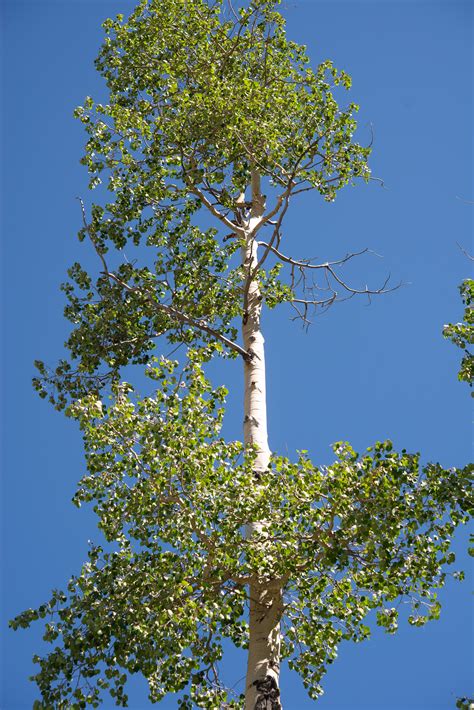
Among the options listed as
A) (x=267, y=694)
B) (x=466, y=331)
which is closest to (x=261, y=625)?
(x=267, y=694)

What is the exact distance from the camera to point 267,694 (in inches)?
413

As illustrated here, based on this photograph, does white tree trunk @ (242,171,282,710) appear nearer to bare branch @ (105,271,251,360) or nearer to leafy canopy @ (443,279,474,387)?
bare branch @ (105,271,251,360)

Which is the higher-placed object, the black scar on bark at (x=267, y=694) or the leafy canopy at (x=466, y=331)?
the leafy canopy at (x=466, y=331)

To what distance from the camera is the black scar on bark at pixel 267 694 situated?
34.3ft

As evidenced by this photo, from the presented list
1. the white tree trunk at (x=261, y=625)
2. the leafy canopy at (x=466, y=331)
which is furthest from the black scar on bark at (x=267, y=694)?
the leafy canopy at (x=466, y=331)

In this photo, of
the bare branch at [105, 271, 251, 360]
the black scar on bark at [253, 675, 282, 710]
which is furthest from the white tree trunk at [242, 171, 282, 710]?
the bare branch at [105, 271, 251, 360]

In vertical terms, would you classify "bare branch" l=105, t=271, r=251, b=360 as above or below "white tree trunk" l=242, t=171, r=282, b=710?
above

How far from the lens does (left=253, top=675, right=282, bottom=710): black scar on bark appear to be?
10445mm

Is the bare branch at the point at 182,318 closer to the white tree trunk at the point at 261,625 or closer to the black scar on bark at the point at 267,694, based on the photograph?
the white tree trunk at the point at 261,625

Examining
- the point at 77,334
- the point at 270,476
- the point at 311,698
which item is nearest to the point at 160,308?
the point at 77,334

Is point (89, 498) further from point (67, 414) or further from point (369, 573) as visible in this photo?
point (369, 573)

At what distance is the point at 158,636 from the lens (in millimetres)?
9695

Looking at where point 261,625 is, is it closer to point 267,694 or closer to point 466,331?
point 267,694

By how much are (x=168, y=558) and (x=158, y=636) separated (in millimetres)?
923
